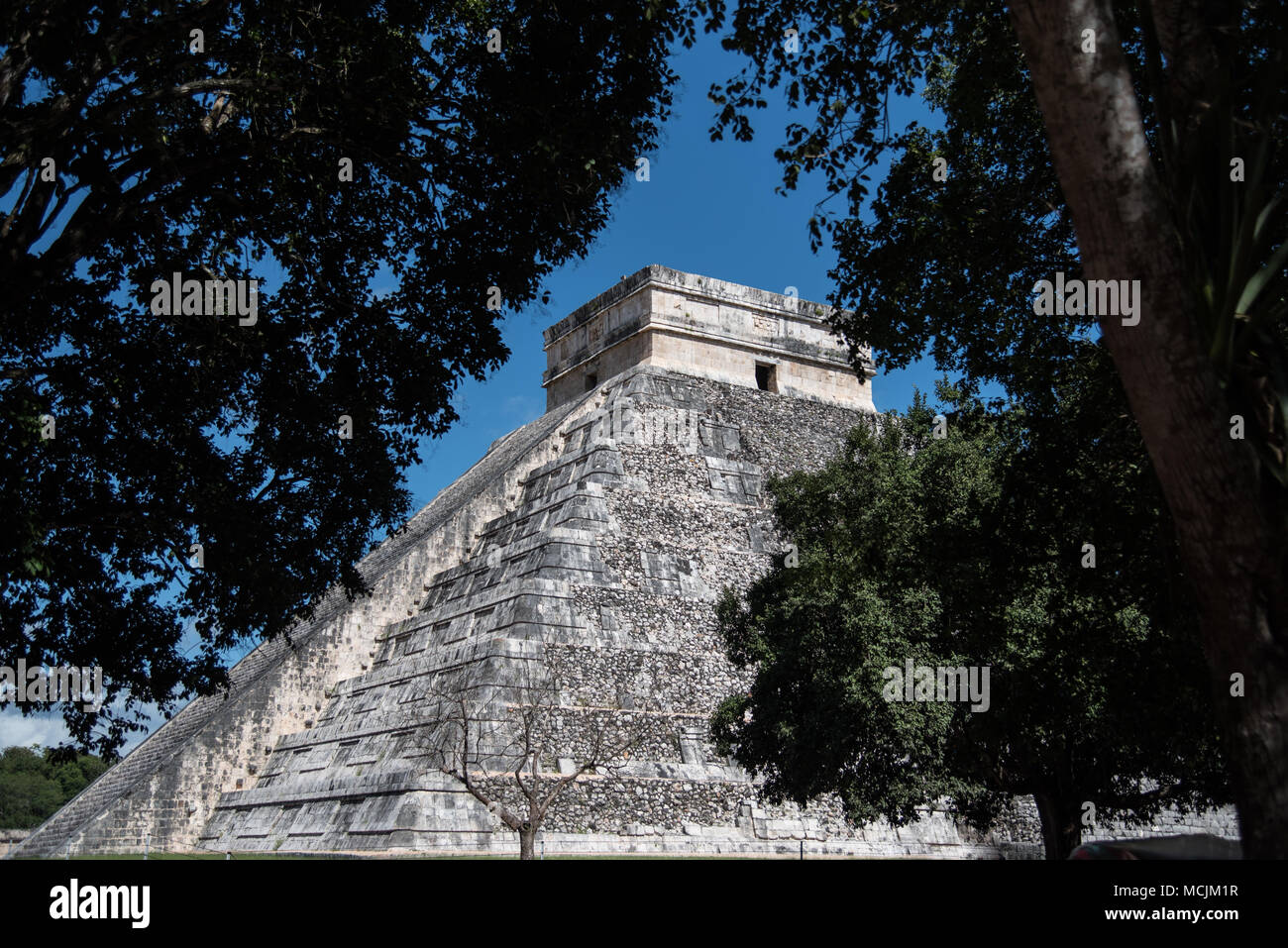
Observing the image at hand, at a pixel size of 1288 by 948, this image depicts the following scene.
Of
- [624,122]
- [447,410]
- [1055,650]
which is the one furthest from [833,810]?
[624,122]

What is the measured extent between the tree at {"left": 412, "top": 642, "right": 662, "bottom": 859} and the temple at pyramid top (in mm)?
8466

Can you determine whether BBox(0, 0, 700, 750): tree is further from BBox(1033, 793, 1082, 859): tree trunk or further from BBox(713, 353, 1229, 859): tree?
BBox(1033, 793, 1082, 859): tree trunk

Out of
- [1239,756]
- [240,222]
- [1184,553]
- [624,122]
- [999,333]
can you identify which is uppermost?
[624,122]

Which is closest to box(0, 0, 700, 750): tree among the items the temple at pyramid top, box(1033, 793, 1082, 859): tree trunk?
box(1033, 793, 1082, 859): tree trunk

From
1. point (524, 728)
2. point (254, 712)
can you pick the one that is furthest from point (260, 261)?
point (254, 712)

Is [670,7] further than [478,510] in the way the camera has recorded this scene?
No

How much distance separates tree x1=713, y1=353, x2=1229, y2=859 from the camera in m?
7.62

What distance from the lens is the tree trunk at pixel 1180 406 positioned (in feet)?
13.7

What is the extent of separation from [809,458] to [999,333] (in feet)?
45.5

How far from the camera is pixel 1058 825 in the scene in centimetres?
1243

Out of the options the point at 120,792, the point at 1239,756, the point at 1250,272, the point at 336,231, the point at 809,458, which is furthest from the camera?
the point at 809,458

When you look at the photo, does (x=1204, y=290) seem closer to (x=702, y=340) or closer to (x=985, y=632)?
(x=985, y=632)

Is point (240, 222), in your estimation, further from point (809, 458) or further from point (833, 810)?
point (809, 458)

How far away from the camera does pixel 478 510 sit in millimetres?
20656
